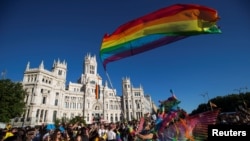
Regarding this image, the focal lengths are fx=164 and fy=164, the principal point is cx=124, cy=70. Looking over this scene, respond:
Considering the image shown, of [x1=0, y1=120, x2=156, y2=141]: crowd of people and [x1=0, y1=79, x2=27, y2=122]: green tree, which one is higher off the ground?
[x1=0, y1=79, x2=27, y2=122]: green tree

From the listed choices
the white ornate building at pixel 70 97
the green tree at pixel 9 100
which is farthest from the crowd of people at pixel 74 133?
the green tree at pixel 9 100

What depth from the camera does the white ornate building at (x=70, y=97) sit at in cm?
5384

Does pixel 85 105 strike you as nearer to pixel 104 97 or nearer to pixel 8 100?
pixel 104 97

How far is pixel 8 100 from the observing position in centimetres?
3294

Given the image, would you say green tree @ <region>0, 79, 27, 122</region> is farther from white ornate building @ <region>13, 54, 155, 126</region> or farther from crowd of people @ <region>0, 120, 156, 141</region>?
crowd of people @ <region>0, 120, 156, 141</region>

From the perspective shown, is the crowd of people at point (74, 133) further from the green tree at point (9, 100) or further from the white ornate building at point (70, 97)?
the green tree at point (9, 100)

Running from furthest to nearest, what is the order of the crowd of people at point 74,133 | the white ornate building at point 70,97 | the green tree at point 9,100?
1. the white ornate building at point 70,97
2. the green tree at point 9,100
3. the crowd of people at point 74,133

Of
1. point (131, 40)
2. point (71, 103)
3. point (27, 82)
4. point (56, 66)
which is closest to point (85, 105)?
point (71, 103)

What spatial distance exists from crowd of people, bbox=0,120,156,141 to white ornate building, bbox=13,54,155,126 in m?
24.3

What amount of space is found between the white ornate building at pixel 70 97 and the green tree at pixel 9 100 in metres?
16.0

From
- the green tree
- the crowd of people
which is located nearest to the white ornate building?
the green tree

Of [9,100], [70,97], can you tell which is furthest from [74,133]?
[70,97]

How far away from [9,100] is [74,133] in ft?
96.5

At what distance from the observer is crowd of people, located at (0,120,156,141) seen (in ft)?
20.8
